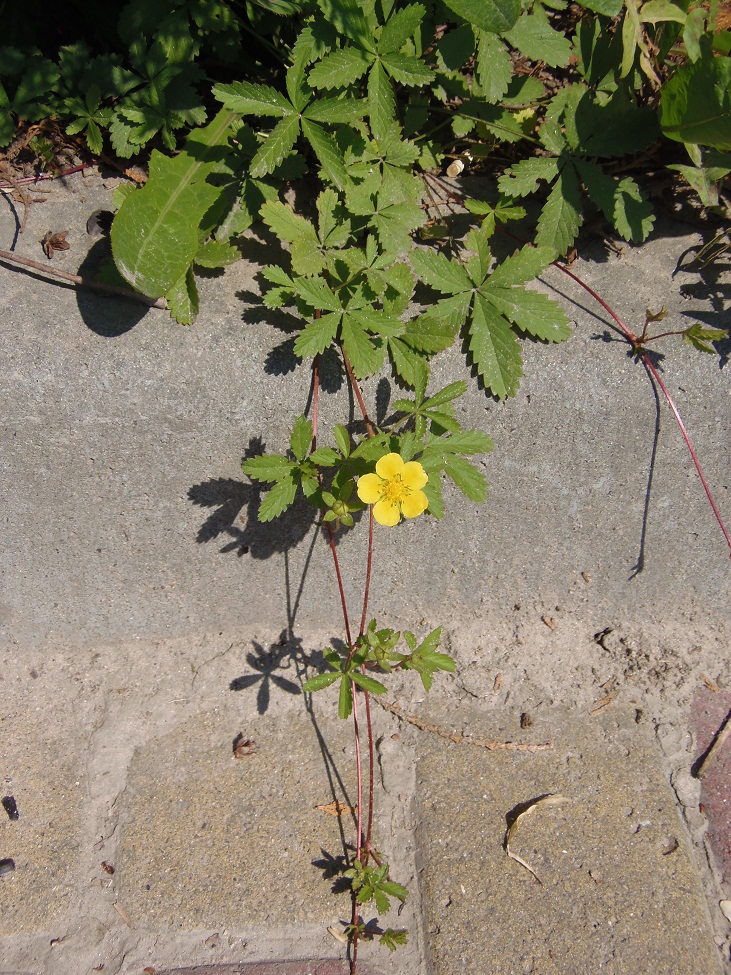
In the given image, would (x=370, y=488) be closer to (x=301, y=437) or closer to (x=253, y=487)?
(x=301, y=437)

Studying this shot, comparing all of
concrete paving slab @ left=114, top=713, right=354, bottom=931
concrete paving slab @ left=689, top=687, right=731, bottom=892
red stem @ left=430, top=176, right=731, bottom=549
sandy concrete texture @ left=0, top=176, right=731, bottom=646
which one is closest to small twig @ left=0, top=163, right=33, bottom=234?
sandy concrete texture @ left=0, top=176, right=731, bottom=646

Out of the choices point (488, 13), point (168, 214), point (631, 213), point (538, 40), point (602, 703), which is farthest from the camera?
point (602, 703)

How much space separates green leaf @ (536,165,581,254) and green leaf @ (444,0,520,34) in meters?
0.48

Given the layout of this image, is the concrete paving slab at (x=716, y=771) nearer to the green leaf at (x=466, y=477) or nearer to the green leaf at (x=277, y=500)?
the green leaf at (x=466, y=477)

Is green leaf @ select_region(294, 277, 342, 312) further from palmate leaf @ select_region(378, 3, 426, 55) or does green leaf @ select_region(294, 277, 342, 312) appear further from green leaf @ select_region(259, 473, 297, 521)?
palmate leaf @ select_region(378, 3, 426, 55)

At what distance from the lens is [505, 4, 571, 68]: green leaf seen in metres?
2.10

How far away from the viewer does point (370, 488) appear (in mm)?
1786

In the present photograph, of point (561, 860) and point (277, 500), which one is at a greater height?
point (277, 500)

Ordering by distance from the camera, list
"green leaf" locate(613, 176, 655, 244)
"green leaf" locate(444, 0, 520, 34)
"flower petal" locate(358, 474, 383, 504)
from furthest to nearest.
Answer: "green leaf" locate(613, 176, 655, 244), "green leaf" locate(444, 0, 520, 34), "flower petal" locate(358, 474, 383, 504)

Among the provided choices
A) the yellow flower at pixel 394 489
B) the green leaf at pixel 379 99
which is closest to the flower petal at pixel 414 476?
the yellow flower at pixel 394 489

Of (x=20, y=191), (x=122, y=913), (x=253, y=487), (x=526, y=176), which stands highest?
(x=526, y=176)

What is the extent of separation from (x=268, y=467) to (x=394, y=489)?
37 centimetres

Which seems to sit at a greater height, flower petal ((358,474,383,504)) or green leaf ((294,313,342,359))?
green leaf ((294,313,342,359))

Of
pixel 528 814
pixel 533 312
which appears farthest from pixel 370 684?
pixel 533 312
